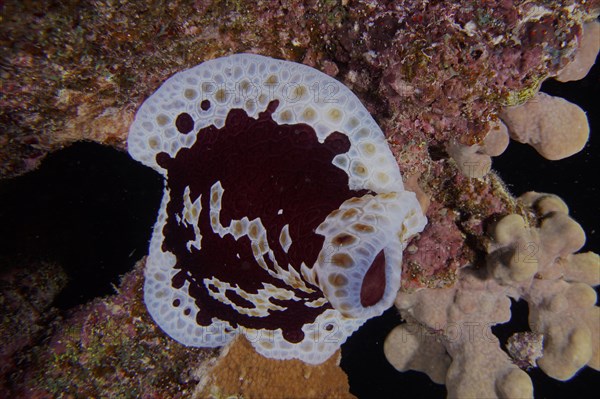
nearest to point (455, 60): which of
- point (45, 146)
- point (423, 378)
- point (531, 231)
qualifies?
point (531, 231)

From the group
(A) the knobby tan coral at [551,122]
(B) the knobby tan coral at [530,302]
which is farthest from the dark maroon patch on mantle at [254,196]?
(B) the knobby tan coral at [530,302]

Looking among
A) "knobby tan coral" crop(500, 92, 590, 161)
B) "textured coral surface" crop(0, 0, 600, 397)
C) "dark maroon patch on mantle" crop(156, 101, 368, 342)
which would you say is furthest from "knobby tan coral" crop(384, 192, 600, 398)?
"dark maroon patch on mantle" crop(156, 101, 368, 342)

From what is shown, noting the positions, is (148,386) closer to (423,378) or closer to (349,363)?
(349,363)

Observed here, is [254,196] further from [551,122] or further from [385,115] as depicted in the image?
[551,122]

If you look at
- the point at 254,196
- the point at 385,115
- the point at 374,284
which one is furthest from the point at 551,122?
the point at 254,196

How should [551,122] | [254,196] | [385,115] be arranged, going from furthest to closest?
[551,122], [254,196], [385,115]
